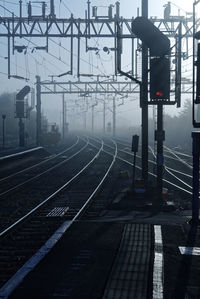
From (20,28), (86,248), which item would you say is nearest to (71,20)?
(20,28)

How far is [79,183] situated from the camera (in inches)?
779

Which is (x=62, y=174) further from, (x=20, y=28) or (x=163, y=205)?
(x=163, y=205)

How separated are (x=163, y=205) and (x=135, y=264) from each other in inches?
246

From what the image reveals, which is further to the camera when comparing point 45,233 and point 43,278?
point 45,233

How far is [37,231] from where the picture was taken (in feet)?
34.3

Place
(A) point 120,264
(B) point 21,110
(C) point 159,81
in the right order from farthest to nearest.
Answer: (B) point 21,110 → (C) point 159,81 → (A) point 120,264

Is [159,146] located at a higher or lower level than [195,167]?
higher

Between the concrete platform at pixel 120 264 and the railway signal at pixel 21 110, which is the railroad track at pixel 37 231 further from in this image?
the railway signal at pixel 21 110

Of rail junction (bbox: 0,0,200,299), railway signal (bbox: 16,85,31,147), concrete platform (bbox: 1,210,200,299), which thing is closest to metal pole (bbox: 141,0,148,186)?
rail junction (bbox: 0,0,200,299)

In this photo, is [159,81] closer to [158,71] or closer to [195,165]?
[158,71]

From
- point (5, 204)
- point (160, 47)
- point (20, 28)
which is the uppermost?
point (20, 28)

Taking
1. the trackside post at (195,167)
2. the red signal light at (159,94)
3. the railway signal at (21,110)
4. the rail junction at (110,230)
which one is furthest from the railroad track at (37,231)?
the railway signal at (21,110)

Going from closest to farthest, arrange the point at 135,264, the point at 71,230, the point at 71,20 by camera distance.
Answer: the point at 135,264 → the point at 71,230 → the point at 71,20

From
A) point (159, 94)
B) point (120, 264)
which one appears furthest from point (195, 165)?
point (120, 264)
